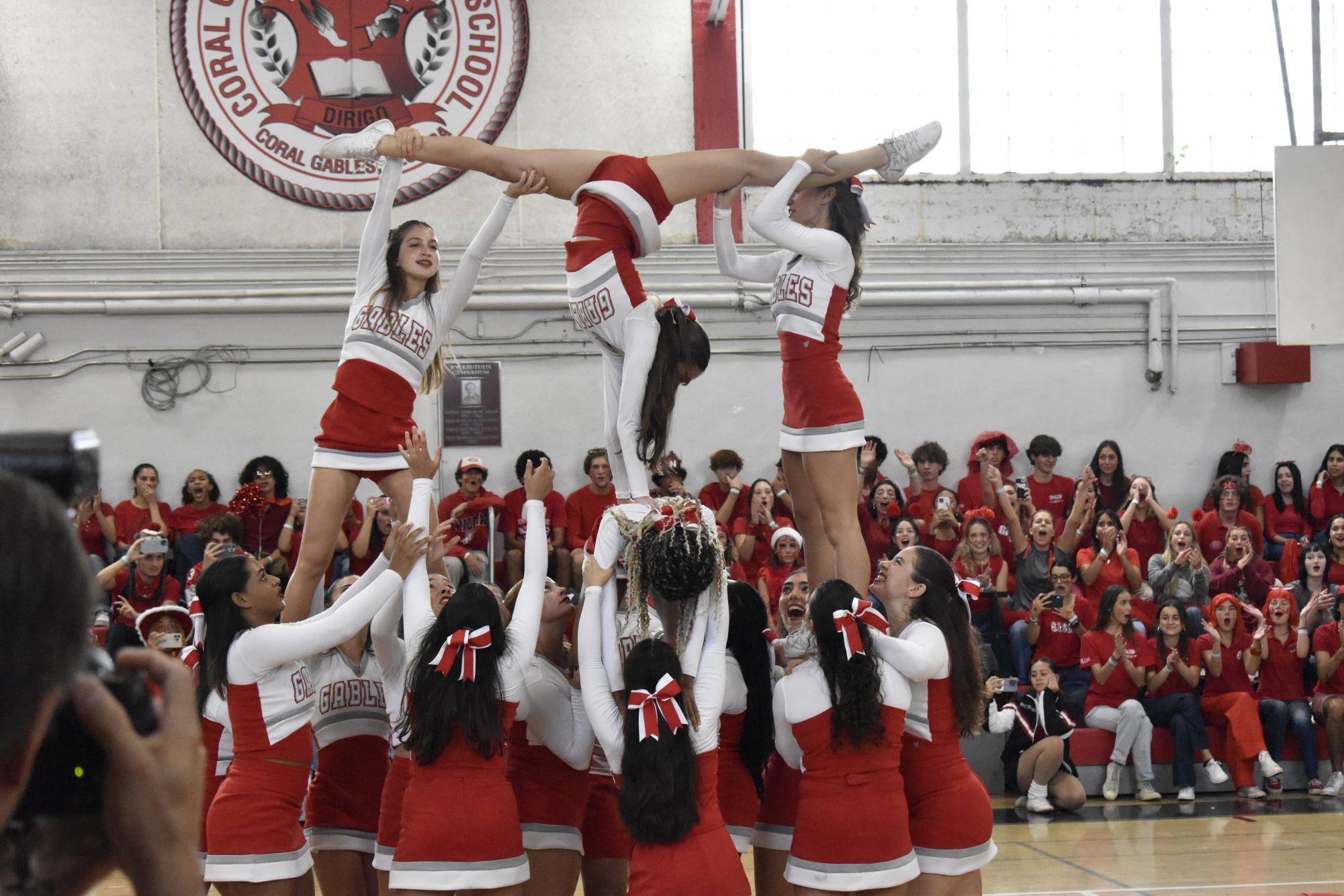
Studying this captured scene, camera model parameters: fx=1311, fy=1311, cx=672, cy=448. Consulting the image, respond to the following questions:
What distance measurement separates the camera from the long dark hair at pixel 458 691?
3465 millimetres

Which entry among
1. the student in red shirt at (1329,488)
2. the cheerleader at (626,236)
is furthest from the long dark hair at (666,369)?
the student in red shirt at (1329,488)

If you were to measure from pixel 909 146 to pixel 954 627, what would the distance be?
230 centimetres

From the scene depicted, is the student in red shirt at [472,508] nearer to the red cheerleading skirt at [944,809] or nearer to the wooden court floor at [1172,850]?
the wooden court floor at [1172,850]

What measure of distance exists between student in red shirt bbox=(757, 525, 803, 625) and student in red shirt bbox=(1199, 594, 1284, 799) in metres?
2.63

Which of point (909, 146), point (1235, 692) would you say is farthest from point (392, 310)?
point (1235, 692)

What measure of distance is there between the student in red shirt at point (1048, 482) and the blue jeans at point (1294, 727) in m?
2.26

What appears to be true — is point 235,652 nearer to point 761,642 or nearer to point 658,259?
point 761,642

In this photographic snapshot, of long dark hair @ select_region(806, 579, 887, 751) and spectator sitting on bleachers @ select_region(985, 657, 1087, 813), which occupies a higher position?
long dark hair @ select_region(806, 579, 887, 751)

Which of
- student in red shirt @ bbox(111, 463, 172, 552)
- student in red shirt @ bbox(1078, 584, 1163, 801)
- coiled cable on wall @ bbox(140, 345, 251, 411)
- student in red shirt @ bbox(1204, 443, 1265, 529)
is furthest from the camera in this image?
student in red shirt @ bbox(1204, 443, 1265, 529)

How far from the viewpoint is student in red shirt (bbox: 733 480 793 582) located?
880 cm

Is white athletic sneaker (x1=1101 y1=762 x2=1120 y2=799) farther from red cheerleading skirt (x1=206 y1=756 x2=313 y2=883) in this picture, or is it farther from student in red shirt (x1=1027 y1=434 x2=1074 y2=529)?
red cheerleading skirt (x1=206 y1=756 x2=313 y2=883)

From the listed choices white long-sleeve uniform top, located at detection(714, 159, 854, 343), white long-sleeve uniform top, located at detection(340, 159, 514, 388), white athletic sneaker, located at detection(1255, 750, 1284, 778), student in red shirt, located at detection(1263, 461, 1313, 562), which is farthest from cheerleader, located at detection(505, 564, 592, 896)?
student in red shirt, located at detection(1263, 461, 1313, 562)

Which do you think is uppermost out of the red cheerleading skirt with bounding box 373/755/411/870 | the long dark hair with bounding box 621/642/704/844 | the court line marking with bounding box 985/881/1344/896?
the long dark hair with bounding box 621/642/704/844

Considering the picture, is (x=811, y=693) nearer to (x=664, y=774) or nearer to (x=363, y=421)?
(x=664, y=774)
